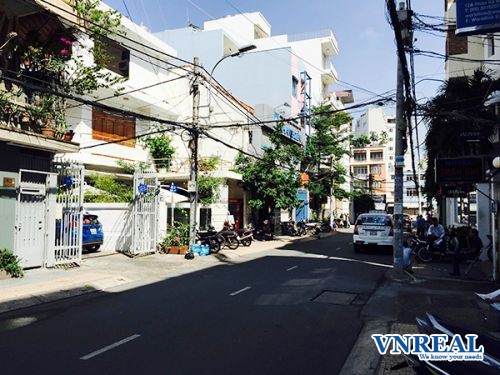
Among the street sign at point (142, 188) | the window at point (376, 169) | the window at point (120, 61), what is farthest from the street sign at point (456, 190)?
the window at point (376, 169)

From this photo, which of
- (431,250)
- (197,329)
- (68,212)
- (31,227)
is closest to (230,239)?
(68,212)

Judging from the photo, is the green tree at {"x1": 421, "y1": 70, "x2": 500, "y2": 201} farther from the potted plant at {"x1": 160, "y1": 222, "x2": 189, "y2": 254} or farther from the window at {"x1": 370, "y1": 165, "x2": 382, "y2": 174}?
the window at {"x1": 370, "y1": 165, "x2": 382, "y2": 174}

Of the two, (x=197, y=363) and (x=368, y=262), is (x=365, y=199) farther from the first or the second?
(x=197, y=363)

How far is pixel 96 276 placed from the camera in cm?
1216

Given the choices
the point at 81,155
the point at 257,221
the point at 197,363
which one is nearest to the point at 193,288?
the point at 197,363

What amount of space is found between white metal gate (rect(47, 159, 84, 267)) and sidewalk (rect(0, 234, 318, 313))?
65 centimetres

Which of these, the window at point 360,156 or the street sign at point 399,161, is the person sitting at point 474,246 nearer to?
the street sign at point 399,161

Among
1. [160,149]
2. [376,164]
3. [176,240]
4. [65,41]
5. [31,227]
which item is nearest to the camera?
[31,227]

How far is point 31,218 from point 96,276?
9.16 ft

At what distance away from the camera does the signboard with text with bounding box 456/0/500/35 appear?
8.90 m

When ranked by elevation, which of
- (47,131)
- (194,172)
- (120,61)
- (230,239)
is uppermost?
(120,61)

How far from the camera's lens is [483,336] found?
346cm

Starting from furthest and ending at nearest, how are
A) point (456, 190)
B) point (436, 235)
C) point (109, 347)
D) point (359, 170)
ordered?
1. point (359, 170)
2. point (456, 190)
3. point (436, 235)
4. point (109, 347)

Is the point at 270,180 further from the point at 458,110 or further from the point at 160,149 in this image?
the point at 458,110
